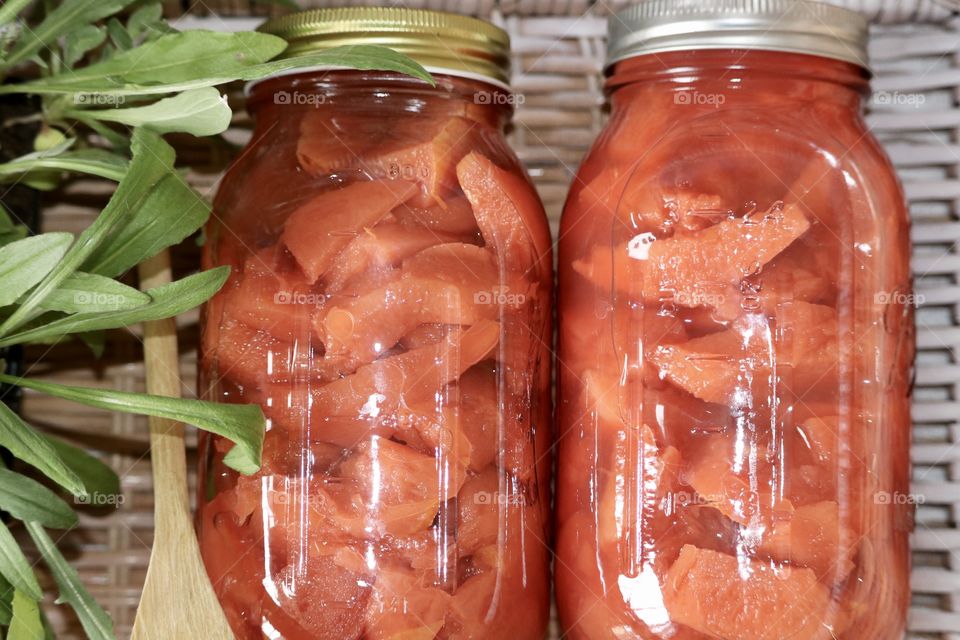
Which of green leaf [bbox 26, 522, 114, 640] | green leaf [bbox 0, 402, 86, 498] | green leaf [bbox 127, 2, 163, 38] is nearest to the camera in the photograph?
green leaf [bbox 0, 402, 86, 498]

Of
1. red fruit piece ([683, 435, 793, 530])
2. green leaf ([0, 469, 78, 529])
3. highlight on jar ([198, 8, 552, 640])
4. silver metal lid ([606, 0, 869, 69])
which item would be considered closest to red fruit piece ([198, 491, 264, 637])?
highlight on jar ([198, 8, 552, 640])

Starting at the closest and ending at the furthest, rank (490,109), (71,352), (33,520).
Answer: (33,520)
(490,109)
(71,352)

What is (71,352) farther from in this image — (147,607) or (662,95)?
(662,95)

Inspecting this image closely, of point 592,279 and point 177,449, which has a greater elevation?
point 592,279

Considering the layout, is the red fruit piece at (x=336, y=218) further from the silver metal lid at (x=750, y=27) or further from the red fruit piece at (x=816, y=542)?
the red fruit piece at (x=816, y=542)

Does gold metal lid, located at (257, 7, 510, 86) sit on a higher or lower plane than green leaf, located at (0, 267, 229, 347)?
higher

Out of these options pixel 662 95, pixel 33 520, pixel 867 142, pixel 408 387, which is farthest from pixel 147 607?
pixel 867 142

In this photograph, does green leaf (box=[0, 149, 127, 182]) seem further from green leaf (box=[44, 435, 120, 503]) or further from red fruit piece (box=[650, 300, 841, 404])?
red fruit piece (box=[650, 300, 841, 404])
